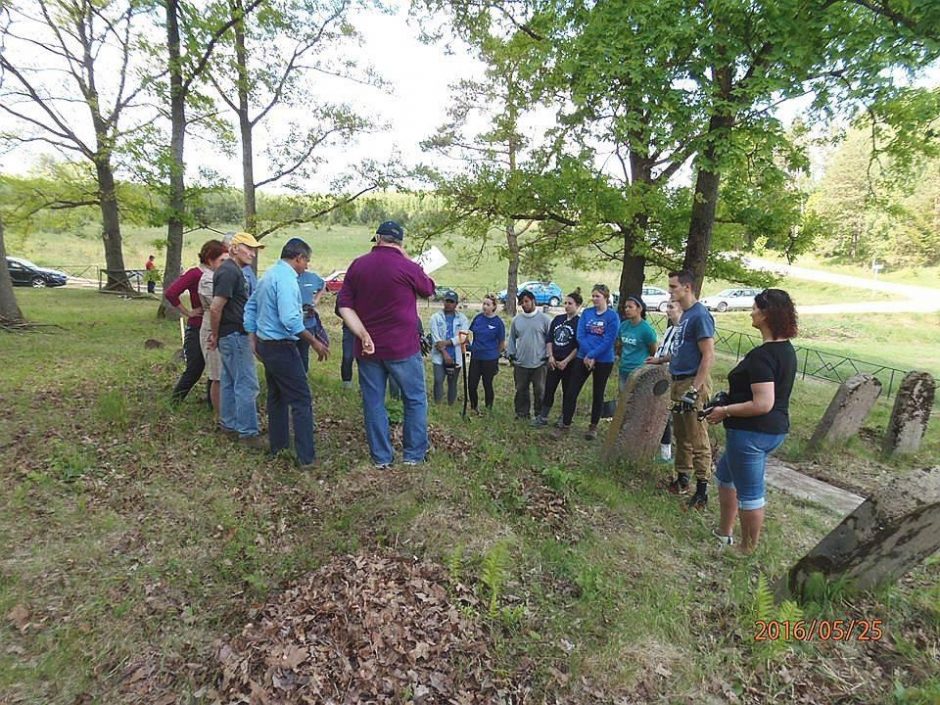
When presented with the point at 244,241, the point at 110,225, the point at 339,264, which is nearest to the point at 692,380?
the point at 244,241

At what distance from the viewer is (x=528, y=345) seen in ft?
22.5

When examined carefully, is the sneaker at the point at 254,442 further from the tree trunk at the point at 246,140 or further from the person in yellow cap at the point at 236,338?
the tree trunk at the point at 246,140

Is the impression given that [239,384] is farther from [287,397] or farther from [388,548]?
[388,548]

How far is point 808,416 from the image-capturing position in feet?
30.7

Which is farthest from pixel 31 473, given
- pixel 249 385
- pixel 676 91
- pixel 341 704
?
pixel 676 91

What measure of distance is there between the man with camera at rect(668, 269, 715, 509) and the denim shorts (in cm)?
86

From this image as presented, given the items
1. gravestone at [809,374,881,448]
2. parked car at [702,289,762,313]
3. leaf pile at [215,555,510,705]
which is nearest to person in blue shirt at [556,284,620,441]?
gravestone at [809,374,881,448]

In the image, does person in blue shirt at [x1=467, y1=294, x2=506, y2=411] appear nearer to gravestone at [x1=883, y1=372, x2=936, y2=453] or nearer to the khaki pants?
the khaki pants

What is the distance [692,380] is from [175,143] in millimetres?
13079

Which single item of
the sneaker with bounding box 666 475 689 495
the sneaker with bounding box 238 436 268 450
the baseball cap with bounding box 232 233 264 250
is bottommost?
the sneaker with bounding box 666 475 689 495

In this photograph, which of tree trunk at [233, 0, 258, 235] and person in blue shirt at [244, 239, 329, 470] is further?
tree trunk at [233, 0, 258, 235]

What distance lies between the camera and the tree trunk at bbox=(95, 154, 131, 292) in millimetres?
14914

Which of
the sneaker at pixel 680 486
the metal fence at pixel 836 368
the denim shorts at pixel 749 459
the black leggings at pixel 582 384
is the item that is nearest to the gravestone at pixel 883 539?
the denim shorts at pixel 749 459

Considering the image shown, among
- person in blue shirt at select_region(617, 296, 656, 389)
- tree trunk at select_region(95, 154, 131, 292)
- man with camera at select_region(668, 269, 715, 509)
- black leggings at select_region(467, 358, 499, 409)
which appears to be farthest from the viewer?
tree trunk at select_region(95, 154, 131, 292)
